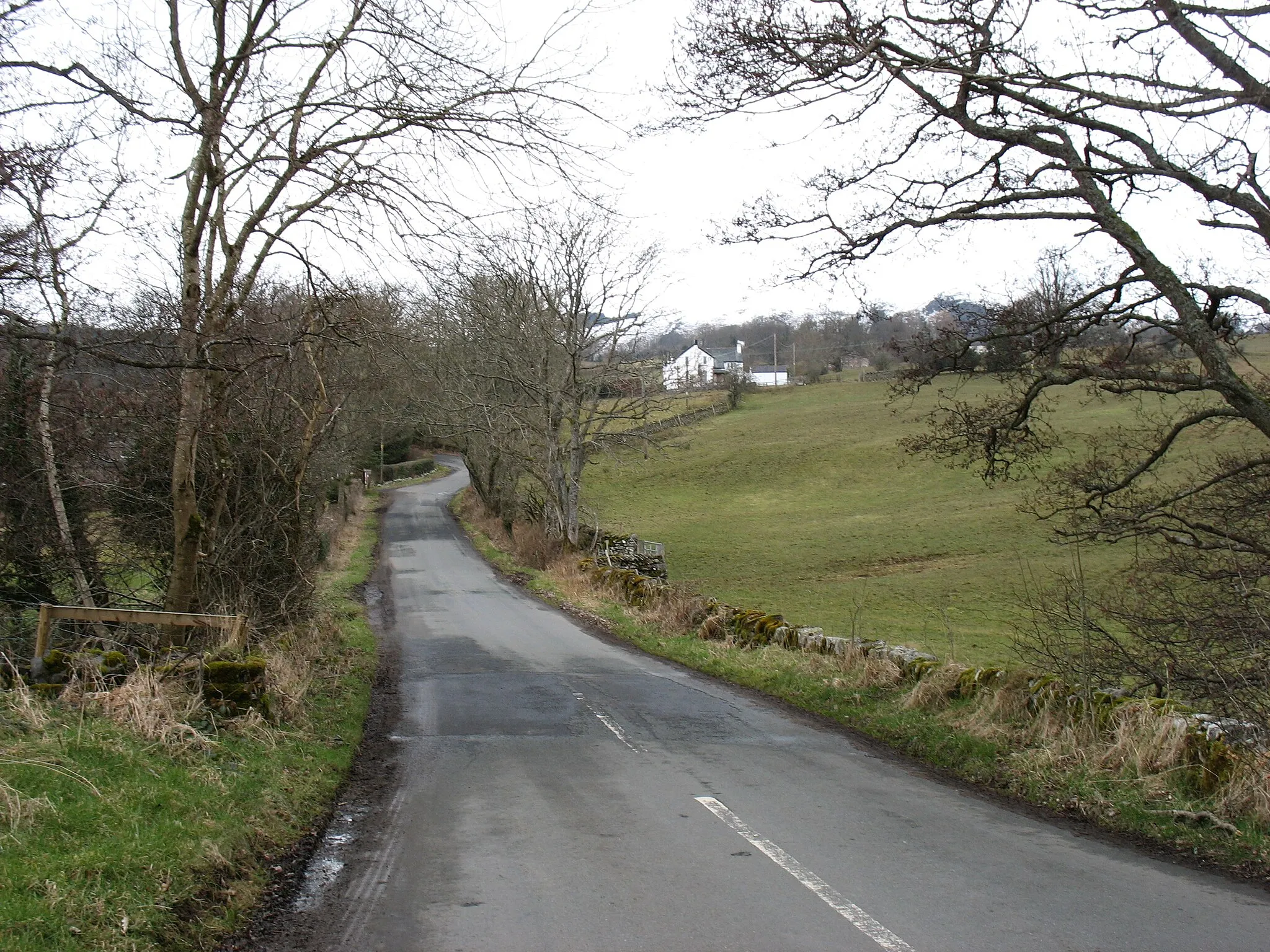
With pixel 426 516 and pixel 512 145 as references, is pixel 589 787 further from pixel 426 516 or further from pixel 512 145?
pixel 426 516

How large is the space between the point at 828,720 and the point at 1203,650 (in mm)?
4028

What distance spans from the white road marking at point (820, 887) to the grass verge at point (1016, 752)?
2.68 m

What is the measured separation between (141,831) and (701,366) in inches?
1771

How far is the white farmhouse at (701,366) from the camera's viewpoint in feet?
125

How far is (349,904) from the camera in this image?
566cm

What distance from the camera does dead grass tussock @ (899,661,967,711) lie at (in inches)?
445

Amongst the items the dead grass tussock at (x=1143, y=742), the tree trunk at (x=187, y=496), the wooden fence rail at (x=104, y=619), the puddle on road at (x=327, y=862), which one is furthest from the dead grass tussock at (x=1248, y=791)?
the tree trunk at (x=187, y=496)

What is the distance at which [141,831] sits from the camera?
569 centimetres

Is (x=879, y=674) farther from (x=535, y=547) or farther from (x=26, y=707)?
(x=535, y=547)

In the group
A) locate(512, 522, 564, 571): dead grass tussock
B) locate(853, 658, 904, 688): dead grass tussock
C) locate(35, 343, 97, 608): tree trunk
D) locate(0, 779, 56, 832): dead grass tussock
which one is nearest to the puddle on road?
locate(0, 779, 56, 832): dead grass tussock

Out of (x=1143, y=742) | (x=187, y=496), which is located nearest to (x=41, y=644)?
(x=187, y=496)

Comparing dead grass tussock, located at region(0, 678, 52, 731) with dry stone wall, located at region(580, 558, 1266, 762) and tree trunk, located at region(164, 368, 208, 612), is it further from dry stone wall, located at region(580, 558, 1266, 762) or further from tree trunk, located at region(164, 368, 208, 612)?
dry stone wall, located at region(580, 558, 1266, 762)

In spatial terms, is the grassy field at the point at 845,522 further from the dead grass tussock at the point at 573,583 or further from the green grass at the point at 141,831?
the green grass at the point at 141,831

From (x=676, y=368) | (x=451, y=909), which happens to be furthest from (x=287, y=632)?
(x=676, y=368)
